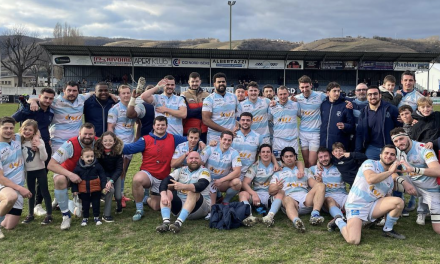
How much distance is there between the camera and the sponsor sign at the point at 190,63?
36906 millimetres

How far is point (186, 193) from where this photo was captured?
4836 millimetres

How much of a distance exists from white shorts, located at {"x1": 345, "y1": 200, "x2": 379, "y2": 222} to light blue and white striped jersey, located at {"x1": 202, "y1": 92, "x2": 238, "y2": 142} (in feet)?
8.44

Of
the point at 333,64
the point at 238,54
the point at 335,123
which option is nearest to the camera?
the point at 335,123

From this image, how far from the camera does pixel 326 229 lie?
443cm

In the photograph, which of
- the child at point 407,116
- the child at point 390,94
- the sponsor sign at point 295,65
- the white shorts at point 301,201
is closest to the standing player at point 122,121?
the white shorts at point 301,201

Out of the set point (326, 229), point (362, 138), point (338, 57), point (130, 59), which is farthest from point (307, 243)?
point (338, 57)

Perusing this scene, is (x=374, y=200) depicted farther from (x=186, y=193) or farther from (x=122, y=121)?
(x=122, y=121)

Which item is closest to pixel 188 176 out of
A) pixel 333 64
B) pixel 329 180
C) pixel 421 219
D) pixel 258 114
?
pixel 258 114

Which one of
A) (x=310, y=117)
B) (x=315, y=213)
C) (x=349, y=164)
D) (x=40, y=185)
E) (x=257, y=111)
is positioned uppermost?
(x=257, y=111)

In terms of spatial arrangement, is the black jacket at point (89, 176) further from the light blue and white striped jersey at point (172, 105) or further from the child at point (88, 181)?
the light blue and white striped jersey at point (172, 105)

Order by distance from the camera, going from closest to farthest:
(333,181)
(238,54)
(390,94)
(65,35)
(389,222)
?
1. (389,222)
2. (333,181)
3. (390,94)
4. (238,54)
5. (65,35)

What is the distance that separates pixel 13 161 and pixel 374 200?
15.7 feet

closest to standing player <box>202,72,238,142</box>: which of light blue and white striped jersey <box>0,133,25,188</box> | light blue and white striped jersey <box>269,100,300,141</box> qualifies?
light blue and white striped jersey <box>269,100,300,141</box>

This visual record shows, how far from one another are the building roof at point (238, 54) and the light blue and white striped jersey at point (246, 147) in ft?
99.2
